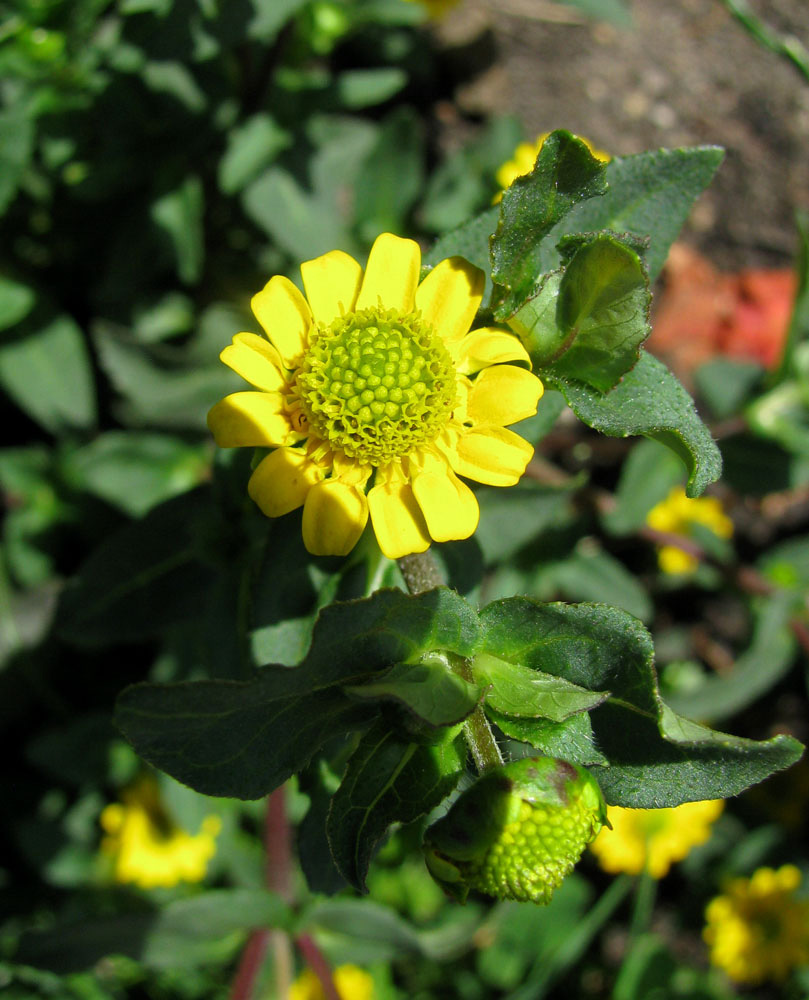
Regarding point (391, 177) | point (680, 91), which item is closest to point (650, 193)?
point (391, 177)

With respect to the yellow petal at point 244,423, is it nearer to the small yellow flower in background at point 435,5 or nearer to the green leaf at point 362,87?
the green leaf at point 362,87

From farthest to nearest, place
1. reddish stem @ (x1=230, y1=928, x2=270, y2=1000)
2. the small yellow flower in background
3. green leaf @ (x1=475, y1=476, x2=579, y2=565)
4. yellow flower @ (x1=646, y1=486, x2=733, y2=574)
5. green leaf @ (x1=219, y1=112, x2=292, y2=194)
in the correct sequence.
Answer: yellow flower @ (x1=646, y1=486, x2=733, y2=574), the small yellow flower in background, green leaf @ (x1=219, y1=112, x2=292, y2=194), reddish stem @ (x1=230, y1=928, x2=270, y2=1000), green leaf @ (x1=475, y1=476, x2=579, y2=565)

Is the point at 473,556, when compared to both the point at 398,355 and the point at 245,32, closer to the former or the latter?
the point at 398,355

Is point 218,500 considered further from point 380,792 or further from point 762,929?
point 762,929

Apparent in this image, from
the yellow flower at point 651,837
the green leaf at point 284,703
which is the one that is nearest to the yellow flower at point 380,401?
the green leaf at point 284,703

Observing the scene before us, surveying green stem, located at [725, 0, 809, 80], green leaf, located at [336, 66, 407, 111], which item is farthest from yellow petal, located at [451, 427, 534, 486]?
green leaf, located at [336, 66, 407, 111]

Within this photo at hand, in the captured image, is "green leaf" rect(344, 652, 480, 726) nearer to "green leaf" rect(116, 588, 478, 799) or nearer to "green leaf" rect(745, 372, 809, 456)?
"green leaf" rect(116, 588, 478, 799)
